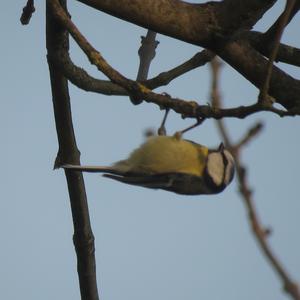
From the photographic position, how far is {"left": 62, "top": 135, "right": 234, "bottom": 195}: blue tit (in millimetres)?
3408

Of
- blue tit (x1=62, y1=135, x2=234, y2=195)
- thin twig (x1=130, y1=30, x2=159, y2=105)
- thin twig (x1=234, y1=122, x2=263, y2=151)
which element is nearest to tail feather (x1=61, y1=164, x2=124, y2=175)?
blue tit (x1=62, y1=135, x2=234, y2=195)

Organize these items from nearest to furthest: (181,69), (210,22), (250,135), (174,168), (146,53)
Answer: (250,135)
(210,22)
(181,69)
(174,168)
(146,53)

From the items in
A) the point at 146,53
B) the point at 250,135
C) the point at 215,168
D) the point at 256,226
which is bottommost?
the point at 256,226

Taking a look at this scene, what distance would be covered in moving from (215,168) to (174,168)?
0.81ft

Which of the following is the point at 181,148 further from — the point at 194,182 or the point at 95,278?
the point at 95,278

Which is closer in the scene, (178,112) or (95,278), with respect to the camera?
(178,112)

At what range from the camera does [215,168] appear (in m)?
3.54

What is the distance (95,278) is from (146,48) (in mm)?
1472

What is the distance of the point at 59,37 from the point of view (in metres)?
3.47

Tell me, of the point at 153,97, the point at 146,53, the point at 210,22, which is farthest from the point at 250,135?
the point at 146,53

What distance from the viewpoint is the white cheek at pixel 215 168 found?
3.48m

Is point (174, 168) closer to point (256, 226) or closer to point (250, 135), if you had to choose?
point (250, 135)

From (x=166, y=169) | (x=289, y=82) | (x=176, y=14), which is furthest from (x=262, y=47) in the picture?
(x=166, y=169)

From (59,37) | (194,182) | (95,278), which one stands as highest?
(59,37)
